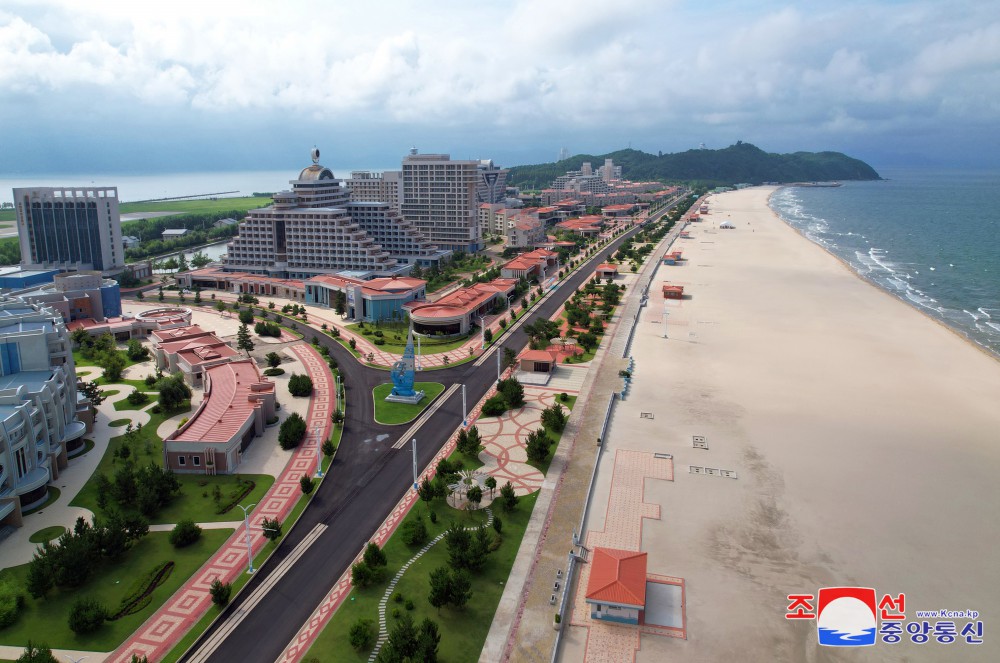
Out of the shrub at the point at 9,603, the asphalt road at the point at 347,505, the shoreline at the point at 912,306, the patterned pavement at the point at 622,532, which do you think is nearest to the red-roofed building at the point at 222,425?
the asphalt road at the point at 347,505

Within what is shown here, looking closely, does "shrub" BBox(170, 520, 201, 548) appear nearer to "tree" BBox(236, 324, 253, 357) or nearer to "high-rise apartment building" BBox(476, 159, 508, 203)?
"tree" BBox(236, 324, 253, 357)

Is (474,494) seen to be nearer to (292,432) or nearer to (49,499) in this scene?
(292,432)

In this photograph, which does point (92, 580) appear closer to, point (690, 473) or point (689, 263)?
point (690, 473)

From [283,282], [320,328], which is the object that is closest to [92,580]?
[320,328]

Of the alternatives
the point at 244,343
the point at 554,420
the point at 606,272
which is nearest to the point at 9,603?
the point at 554,420

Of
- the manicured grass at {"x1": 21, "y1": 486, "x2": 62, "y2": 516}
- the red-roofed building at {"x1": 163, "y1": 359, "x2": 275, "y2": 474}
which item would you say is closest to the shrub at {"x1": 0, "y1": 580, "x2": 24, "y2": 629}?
the manicured grass at {"x1": 21, "y1": 486, "x2": 62, "y2": 516}

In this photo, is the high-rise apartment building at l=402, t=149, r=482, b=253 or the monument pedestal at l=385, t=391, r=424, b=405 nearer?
the monument pedestal at l=385, t=391, r=424, b=405

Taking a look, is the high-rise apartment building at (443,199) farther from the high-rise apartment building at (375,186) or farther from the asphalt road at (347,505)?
the asphalt road at (347,505)
